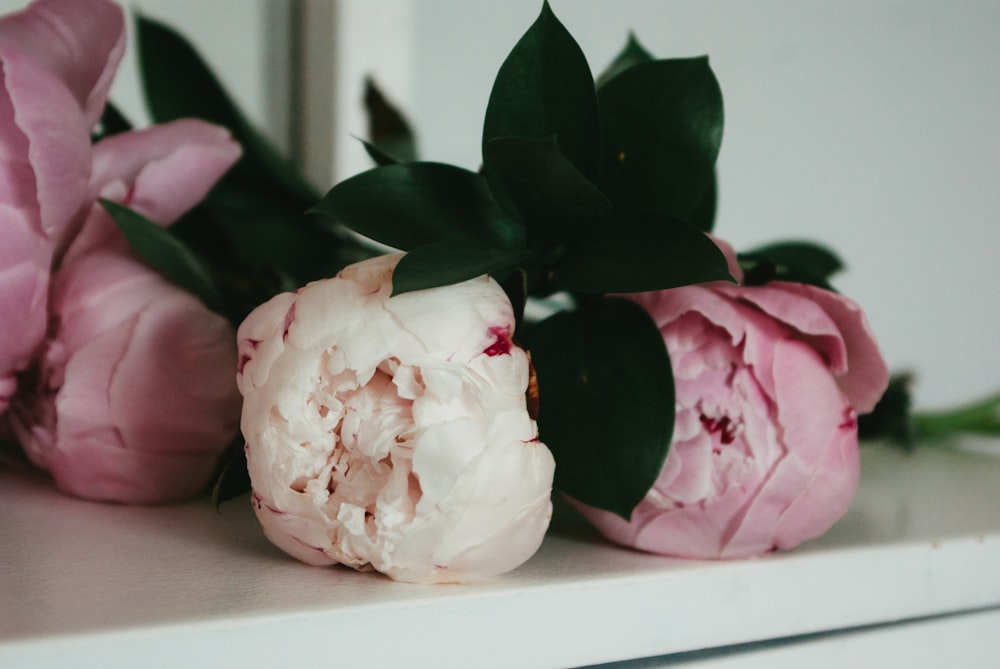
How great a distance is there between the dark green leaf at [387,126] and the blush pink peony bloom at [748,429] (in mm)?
290

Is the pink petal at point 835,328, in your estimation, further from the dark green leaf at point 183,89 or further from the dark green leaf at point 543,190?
the dark green leaf at point 183,89

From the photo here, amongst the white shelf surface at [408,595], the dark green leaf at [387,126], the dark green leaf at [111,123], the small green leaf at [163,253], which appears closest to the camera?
the white shelf surface at [408,595]

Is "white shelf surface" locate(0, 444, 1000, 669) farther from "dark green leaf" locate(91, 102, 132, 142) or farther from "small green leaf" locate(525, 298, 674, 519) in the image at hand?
"dark green leaf" locate(91, 102, 132, 142)

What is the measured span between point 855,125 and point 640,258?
54cm

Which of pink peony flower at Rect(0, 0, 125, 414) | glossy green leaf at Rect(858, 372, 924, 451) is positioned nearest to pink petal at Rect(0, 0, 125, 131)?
pink peony flower at Rect(0, 0, 125, 414)

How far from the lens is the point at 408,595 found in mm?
221

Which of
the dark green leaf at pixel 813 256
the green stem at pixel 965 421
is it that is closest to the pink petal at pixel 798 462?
the dark green leaf at pixel 813 256

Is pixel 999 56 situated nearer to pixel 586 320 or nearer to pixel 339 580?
pixel 586 320

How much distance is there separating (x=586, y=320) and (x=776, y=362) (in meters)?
0.06

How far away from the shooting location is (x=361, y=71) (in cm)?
63

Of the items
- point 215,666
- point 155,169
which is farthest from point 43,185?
point 215,666

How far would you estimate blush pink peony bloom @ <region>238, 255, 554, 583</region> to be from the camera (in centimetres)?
21

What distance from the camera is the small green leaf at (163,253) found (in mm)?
304

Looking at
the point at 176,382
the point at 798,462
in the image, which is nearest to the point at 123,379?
the point at 176,382
